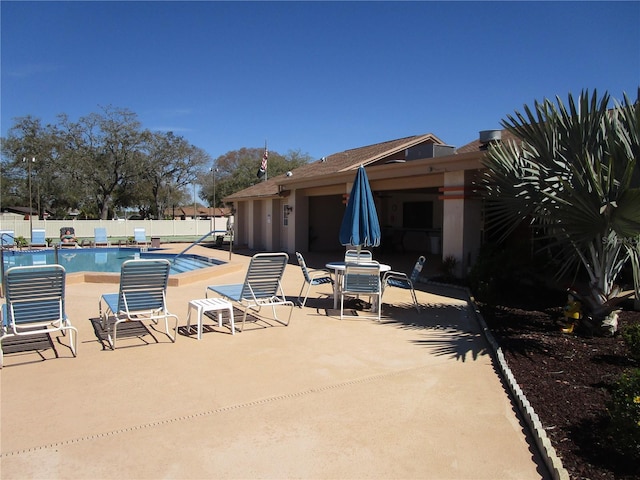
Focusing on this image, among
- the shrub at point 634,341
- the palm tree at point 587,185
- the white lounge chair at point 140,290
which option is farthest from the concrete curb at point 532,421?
the white lounge chair at point 140,290

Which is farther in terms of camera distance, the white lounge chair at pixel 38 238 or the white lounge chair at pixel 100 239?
the white lounge chair at pixel 100 239

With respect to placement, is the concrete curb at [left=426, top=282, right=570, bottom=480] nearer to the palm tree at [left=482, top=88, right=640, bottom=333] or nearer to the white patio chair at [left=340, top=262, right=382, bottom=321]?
the palm tree at [left=482, top=88, right=640, bottom=333]

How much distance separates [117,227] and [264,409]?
31335 millimetres

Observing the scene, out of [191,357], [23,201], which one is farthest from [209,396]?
[23,201]

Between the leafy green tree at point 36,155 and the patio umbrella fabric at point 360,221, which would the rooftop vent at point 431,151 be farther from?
the leafy green tree at point 36,155

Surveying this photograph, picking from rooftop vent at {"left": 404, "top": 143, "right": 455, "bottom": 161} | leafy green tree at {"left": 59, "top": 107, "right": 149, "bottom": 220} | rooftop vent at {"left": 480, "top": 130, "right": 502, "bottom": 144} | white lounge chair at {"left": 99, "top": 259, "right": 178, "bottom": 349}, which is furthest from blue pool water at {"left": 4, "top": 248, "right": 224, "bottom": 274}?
leafy green tree at {"left": 59, "top": 107, "right": 149, "bottom": 220}

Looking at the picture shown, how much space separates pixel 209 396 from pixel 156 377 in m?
0.82

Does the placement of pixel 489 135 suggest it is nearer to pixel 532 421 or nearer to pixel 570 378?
A: pixel 570 378

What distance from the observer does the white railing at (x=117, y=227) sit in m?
29.8

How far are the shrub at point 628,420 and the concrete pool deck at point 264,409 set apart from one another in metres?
0.55

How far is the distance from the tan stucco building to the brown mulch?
4425 mm

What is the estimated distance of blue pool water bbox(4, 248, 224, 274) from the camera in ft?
59.2

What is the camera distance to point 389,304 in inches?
349

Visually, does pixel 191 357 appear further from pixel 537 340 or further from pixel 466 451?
pixel 537 340
